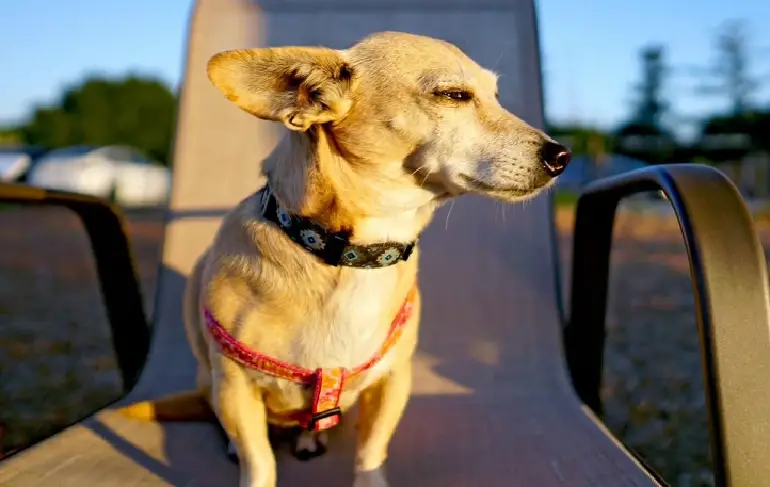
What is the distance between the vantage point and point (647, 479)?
118 cm

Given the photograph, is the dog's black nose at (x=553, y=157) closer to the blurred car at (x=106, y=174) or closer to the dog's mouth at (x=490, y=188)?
the dog's mouth at (x=490, y=188)

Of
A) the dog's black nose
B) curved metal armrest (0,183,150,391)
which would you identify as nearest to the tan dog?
the dog's black nose

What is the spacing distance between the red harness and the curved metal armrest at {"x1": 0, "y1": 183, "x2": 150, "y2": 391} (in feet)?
1.92

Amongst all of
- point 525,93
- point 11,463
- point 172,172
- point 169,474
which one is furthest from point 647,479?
point 172,172

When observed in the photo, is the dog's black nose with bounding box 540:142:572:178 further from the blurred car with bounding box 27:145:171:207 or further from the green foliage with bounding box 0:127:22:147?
the green foliage with bounding box 0:127:22:147

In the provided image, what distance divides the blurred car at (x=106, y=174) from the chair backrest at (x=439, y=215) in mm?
12082

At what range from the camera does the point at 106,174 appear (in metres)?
15.0

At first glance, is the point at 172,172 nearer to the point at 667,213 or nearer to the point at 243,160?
the point at 243,160

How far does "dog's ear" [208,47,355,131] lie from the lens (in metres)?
1.07

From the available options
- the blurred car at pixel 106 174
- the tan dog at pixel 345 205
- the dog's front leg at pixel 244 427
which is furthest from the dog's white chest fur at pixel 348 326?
the blurred car at pixel 106 174

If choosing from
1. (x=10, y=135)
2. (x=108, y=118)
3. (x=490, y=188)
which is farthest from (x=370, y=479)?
(x=108, y=118)

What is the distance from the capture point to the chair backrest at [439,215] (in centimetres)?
191

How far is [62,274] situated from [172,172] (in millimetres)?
4124

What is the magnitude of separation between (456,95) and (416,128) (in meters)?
0.10
